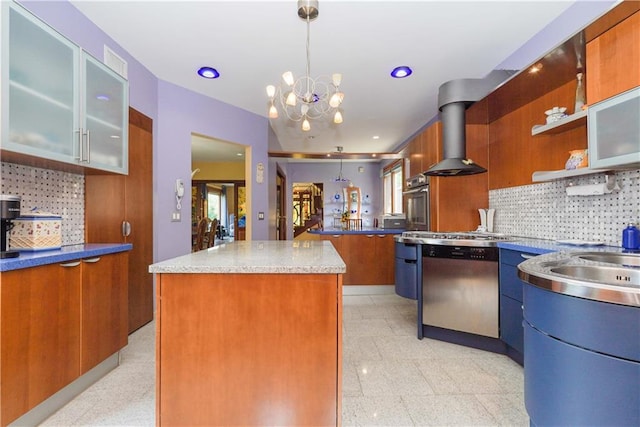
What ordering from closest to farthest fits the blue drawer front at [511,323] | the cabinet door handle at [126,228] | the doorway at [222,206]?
the blue drawer front at [511,323] → the cabinet door handle at [126,228] → the doorway at [222,206]

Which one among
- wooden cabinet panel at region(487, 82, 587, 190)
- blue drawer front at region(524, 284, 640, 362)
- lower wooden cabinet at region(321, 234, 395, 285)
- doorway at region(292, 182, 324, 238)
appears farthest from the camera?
doorway at region(292, 182, 324, 238)

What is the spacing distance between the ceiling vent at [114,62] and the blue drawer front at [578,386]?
3.45 m

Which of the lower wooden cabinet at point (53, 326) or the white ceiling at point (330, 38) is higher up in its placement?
the white ceiling at point (330, 38)

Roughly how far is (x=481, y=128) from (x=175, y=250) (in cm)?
386

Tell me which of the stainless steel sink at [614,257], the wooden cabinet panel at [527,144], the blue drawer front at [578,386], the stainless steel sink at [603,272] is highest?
the wooden cabinet panel at [527,144]

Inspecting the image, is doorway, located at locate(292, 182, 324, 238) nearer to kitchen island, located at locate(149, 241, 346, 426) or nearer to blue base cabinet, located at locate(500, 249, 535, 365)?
blue base cabinet, located at locate(500, 249, 535, 365)

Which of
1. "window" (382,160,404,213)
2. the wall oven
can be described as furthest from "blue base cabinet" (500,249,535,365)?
"window" (382,160,404,213)

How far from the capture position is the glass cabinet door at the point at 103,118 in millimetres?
1943

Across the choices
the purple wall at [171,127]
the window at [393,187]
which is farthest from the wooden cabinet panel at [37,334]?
the window at [393,187]

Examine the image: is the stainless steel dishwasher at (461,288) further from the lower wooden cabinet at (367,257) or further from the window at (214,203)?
the window at (214,203)

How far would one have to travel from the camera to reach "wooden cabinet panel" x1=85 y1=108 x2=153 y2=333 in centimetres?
243

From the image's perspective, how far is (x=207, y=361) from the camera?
50.4 inches

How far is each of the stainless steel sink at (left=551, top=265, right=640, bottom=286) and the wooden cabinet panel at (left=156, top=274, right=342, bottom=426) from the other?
3.64 ft

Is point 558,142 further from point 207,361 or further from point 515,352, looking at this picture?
point 207,361
